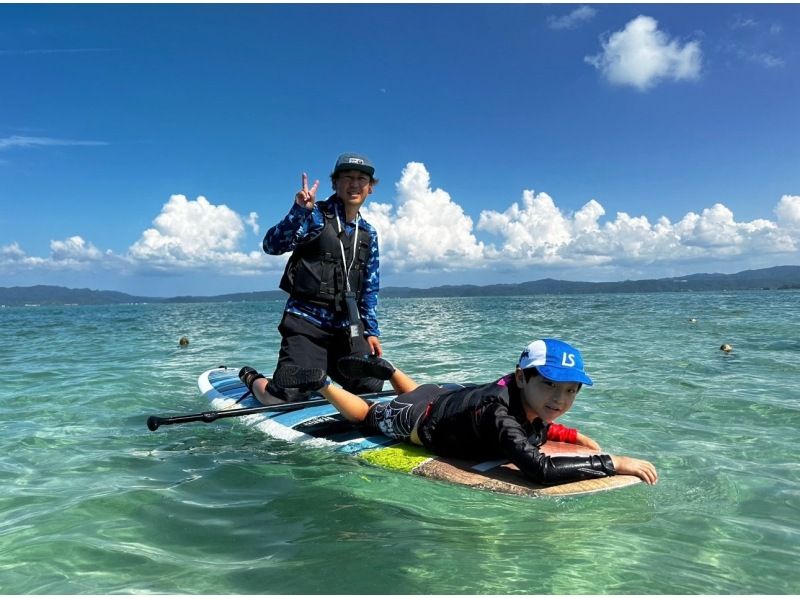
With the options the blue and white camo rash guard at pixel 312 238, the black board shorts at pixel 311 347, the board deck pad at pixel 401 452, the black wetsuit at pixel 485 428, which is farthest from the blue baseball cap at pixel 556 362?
the blue and white camo rash guard at pixel 312 238

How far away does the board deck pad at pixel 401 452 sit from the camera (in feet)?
13.9

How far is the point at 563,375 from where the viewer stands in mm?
3869

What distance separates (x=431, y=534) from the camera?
12.0ft

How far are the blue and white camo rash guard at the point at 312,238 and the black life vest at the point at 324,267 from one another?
0.08 metres

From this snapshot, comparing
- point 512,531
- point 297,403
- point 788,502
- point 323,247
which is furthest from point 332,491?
point 788,502

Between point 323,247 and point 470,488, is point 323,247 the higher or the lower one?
the higher one

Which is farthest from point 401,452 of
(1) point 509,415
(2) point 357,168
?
(2) point 357,168

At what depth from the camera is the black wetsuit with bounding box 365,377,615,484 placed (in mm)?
4172

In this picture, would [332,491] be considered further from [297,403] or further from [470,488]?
[297,403]

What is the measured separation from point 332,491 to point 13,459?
3.63 m

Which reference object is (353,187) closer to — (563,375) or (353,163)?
(353,163)

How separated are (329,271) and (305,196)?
0.92 meters

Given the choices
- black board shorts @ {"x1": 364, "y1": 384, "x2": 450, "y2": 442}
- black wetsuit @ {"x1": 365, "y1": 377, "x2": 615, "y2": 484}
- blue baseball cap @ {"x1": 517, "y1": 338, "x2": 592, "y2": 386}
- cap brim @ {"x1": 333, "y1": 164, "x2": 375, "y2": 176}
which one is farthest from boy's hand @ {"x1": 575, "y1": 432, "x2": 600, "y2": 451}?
cap brim @ {"x1": 333, "y1": 164, "x2": 375, "y2": 176}

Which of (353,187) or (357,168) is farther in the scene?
(353,187)
